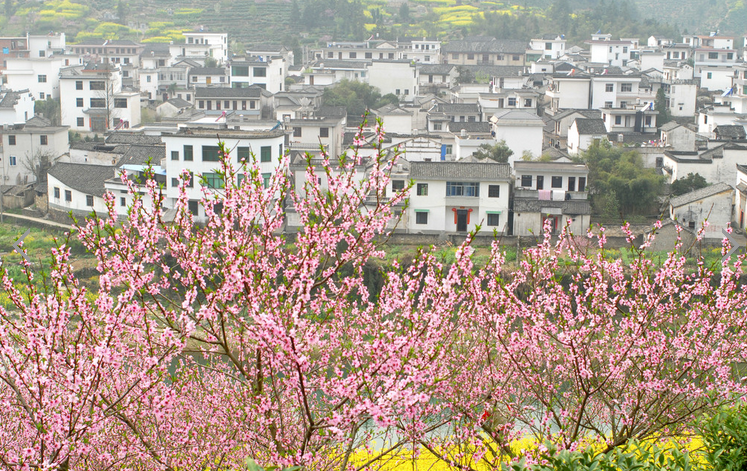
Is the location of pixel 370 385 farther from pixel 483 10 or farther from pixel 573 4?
pixel 573 4

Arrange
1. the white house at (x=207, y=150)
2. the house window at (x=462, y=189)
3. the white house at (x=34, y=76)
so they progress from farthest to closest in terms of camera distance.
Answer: the white house at (x=34, y=76), the house window at (x=462, y=189), the white house at (x=207, y=150)

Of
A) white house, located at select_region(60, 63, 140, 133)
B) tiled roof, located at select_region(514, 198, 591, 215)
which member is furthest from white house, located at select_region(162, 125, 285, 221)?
white house, located at select_region(60, 63, 140, 133)

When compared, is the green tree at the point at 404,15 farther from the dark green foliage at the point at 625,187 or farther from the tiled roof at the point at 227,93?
the dark green foliage at the point at 625,187

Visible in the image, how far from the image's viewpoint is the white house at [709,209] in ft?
63.7

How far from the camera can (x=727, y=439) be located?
16.2 ft

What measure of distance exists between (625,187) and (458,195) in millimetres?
4157

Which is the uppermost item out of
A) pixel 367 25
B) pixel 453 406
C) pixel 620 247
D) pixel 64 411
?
pixel 367 25

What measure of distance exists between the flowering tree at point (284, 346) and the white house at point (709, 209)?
13.1 meters

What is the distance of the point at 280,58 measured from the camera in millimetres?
37094

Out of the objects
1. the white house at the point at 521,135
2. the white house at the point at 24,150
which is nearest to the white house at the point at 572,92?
the white house at the point at 521,135

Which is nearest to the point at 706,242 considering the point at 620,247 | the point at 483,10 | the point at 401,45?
the point at 620,247

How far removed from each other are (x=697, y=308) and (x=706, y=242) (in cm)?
1369

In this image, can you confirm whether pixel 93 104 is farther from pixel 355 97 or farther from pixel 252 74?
pixel 355 97

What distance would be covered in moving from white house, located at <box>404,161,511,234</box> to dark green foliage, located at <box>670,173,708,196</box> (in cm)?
465
